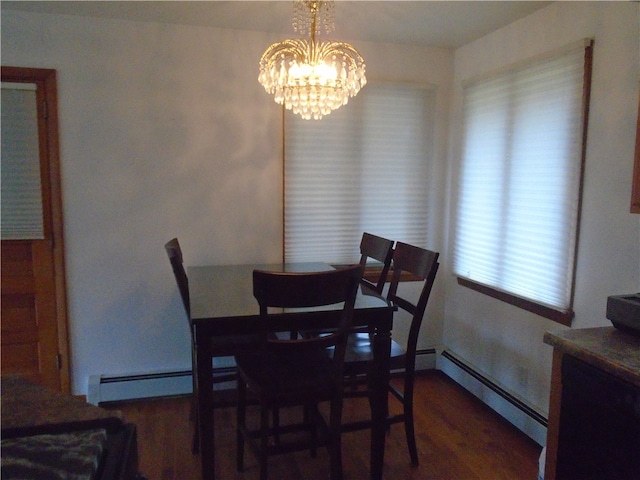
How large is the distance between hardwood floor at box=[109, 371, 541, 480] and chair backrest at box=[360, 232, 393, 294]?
832mm

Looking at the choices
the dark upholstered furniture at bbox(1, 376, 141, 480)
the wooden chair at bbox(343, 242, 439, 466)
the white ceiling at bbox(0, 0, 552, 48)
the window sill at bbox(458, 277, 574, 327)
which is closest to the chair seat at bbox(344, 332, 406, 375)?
the wooden chair at bbox(343, 242, 439, 466)

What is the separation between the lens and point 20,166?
A: 2670 mm

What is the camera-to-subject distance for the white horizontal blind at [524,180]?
7.34 feet

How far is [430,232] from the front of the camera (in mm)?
3350

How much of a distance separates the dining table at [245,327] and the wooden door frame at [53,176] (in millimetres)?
1032

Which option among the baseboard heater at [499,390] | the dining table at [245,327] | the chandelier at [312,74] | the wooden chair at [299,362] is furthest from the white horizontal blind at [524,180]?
the wooden chair at [299,362]

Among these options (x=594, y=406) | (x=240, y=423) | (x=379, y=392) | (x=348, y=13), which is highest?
(x=348, y=13)

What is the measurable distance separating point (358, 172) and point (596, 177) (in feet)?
4.83

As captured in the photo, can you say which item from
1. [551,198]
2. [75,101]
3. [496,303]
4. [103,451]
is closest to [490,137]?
[551,198]

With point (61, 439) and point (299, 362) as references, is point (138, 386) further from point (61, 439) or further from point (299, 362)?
point (61, 439)

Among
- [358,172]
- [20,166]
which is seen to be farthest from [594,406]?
[20,166]

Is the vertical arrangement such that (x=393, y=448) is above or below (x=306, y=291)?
below

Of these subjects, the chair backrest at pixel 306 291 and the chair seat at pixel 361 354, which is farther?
the chair seat at pixel 361 354

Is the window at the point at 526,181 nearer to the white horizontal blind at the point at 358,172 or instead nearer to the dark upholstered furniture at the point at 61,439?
the white horizontal blind at the point at 358,172
